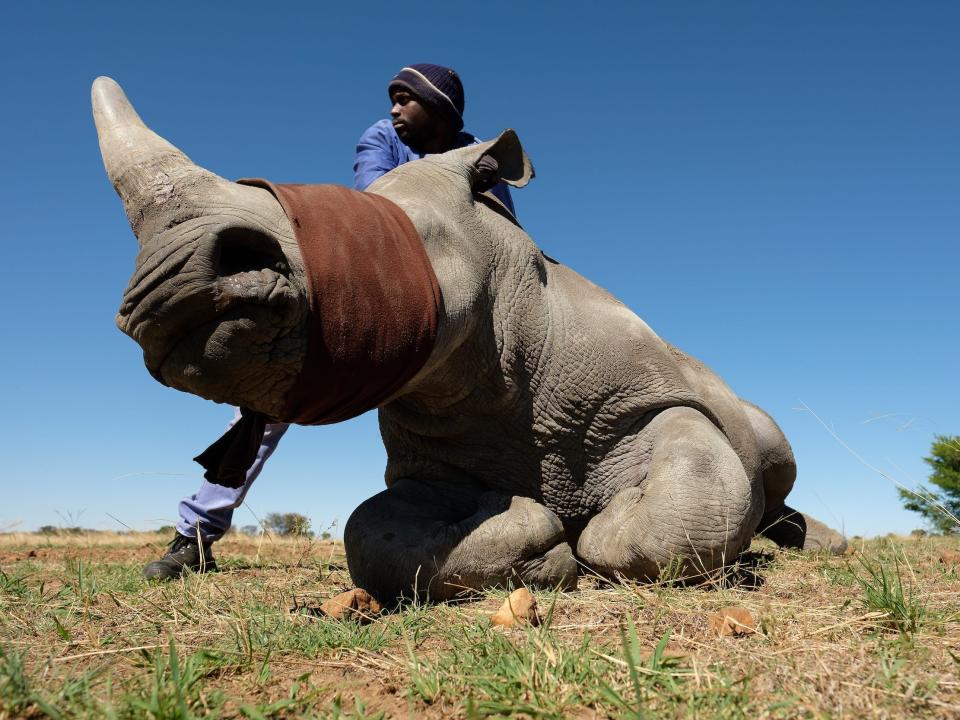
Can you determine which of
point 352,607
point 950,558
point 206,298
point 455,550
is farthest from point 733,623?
point 950,558

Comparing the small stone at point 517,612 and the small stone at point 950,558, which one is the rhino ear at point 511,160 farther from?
the small stone at point 950,558

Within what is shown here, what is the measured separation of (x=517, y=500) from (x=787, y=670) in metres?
1.24

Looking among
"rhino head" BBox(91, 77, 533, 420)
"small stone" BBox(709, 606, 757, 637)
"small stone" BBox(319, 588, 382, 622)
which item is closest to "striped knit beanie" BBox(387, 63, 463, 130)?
"rhino head" BBox(91, 77, 533, 420)

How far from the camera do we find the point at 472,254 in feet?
8.41

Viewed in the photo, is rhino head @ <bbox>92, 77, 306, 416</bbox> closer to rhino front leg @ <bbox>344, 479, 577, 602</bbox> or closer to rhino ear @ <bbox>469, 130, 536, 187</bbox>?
rhino front leg @ <bbox>344, 479, 577, 602</bbox>

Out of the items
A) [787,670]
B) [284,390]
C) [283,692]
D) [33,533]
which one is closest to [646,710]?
[787,670]

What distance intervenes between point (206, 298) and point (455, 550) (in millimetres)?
1085

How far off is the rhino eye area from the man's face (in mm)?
1942

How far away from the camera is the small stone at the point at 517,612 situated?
190cm

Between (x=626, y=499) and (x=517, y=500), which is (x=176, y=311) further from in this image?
(x=626, y=499)

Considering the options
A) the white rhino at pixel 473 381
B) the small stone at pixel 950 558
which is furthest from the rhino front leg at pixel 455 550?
the small stone at pixel 950 558

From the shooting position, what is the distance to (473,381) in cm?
268

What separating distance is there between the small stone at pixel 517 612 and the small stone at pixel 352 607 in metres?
0.39

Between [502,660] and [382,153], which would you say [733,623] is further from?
[382,153]
